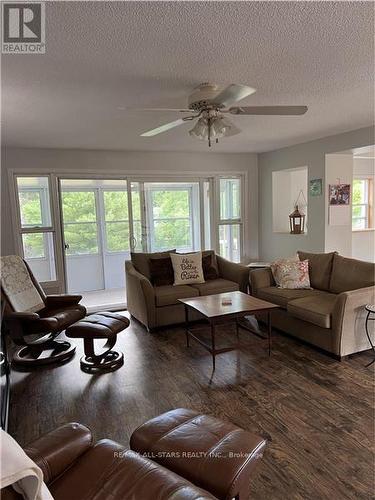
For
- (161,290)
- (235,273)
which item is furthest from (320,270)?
(161,290)

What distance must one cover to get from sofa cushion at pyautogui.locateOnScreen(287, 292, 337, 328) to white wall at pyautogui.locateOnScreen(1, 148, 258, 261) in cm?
283

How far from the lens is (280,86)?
2660 millimetres

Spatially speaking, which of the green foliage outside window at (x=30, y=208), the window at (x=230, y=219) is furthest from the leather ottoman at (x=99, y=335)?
the window at (x=230, y=219)

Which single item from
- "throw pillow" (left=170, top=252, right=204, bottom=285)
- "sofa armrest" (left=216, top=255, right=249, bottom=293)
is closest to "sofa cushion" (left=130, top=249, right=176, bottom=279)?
"throw pillow" (left=170, top=252, right=204, bottom=285)

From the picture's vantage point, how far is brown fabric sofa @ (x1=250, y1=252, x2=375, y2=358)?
3.27 metres

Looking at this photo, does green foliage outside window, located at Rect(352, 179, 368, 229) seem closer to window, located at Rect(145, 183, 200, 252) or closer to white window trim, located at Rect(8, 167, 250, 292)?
white window trim, located at Rect(8, 167, 250, 292)

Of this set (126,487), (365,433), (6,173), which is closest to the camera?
(126,487)

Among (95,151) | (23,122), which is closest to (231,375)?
(23,122)

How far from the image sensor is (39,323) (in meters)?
3.23

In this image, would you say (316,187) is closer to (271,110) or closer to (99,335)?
(271,110)

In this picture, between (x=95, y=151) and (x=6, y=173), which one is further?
(x=95, y=151)

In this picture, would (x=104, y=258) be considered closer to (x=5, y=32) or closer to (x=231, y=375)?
(x=231, y=375)

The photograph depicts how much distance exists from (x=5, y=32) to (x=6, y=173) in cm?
345

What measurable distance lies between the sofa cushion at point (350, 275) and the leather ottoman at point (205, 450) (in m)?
2.57
